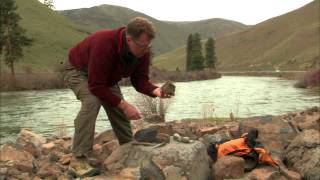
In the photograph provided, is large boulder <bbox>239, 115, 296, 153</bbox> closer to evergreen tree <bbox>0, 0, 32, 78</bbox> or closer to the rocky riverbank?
the rocky riverbank

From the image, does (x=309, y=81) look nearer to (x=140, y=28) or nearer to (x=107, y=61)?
Answer: (x=107, y=61)

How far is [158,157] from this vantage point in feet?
20.1

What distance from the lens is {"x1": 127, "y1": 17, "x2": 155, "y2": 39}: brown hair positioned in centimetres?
562

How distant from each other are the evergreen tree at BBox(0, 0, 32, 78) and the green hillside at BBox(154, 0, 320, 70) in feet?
269

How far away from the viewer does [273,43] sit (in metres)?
168

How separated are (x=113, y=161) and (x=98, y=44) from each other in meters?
1.52

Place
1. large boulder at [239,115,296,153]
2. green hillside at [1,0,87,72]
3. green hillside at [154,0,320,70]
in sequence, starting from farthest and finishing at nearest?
green hillside at [154,0,320,70], green hillside at [1,0,87,72], large boulder at [239,115,296,153]

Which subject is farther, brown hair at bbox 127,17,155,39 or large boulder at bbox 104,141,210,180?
large boulder at bbox 104,141,210,180

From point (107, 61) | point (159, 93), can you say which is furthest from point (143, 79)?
point (107, 61)

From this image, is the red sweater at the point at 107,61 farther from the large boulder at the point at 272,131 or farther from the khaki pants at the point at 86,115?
the large boulder at the point at 272,131

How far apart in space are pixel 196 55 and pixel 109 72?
9286 centimetres

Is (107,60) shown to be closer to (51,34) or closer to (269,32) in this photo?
(51,34)

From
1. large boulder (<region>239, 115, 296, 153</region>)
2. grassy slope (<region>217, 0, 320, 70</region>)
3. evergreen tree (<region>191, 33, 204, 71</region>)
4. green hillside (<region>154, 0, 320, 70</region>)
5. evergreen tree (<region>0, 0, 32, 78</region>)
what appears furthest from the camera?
green hillside (<region>154, 0, 320, 70</region>)

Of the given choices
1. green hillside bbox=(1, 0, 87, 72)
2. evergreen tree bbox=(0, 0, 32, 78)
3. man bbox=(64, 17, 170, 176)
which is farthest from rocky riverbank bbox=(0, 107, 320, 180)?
green hillside bbox=(1, 0, 87, 72)
